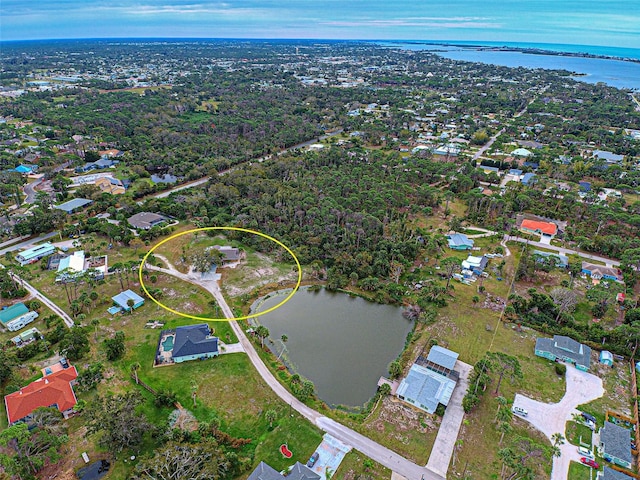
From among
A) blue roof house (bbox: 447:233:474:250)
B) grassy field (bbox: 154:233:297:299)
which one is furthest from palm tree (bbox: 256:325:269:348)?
blue roof house (bbox: 447:233:474:250)

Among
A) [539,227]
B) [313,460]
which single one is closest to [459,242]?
[539,227]

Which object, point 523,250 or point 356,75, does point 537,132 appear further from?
point 356,75

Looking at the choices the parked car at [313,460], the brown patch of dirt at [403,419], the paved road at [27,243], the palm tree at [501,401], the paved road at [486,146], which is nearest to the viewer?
the parked car at [313,460]

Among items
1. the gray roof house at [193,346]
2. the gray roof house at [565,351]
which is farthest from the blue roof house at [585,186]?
the gray roof house at [193,346]

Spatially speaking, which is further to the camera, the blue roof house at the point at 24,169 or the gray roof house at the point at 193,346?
the blue roof house at the point at 24,169

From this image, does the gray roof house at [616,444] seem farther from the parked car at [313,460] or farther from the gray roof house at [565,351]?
the parked car at [313,460]

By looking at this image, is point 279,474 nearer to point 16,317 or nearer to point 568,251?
point 16,317
